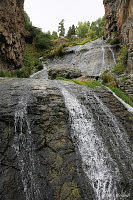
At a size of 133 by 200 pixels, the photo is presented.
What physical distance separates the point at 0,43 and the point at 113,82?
10.5 m

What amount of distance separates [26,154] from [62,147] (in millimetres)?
1150

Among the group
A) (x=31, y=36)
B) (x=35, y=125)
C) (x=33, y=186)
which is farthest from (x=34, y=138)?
(x=31, y=36)

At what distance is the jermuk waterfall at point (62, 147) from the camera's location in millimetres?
3316

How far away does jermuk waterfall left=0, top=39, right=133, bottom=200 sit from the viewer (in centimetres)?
332

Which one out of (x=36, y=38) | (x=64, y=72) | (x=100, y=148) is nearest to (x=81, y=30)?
(x=36, y=38)

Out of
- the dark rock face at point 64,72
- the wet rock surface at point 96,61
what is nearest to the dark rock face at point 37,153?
the dark rock face at point 64,72

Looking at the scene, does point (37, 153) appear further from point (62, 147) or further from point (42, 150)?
point (62, 147)

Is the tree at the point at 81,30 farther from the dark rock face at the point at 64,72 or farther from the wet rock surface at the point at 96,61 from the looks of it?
the dark rock face at the point at 64,72

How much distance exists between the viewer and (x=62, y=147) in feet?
13.0

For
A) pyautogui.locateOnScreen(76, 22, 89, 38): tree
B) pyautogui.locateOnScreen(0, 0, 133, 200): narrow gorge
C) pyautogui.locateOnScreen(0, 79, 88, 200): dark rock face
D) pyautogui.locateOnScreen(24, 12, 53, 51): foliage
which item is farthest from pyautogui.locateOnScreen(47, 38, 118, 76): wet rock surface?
pyautogui.locateOnScreen(76, 22, 89, 38): tree

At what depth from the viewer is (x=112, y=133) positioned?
15.4ft

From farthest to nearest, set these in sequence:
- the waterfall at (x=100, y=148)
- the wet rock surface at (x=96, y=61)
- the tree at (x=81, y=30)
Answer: the tree at (x=81, y=30) → the wet rock surface at (x=96, y=61) → the waterfall at (x=100, y=148)

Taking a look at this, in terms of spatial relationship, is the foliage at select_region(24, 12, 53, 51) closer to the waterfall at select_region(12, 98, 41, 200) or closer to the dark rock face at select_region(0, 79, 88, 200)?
the dark rock face at select_region(0, 79, 88, 200)

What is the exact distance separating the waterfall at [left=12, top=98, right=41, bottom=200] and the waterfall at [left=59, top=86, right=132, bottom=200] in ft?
4.90
